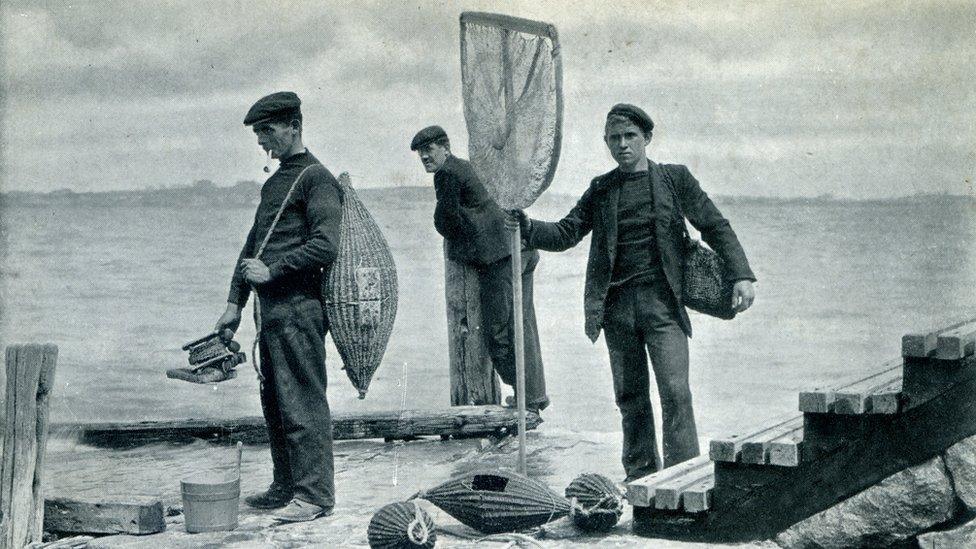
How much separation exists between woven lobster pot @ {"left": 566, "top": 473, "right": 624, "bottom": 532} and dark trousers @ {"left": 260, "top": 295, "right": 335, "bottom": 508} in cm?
143

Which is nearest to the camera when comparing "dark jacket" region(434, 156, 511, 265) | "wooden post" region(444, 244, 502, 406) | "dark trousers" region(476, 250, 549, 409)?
"dark jacket" region(434, 156, 511, 265)

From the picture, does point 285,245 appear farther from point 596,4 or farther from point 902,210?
point 902,210

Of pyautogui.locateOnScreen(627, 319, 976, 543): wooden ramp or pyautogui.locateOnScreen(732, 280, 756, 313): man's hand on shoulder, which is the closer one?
pyautogui.locateOnScreen(627, 319, 976, 543): wooden ramp

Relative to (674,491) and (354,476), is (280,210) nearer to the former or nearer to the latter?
(354,476)

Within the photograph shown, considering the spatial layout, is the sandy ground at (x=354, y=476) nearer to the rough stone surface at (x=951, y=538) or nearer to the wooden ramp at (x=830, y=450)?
the wooden ramp at (x=830, y=450)

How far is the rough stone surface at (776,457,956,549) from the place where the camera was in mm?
5398

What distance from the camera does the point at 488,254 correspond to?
29.8ft

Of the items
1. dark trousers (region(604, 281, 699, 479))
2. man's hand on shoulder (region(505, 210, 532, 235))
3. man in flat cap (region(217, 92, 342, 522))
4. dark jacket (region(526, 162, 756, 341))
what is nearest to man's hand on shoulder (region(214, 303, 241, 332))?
man in flat cap (region(217, 92, 342, 522))

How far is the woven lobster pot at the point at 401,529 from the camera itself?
548cm

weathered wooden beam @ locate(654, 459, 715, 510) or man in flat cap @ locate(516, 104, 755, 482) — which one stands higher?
man in flat cap @ locate(516, 104, 755, 482)

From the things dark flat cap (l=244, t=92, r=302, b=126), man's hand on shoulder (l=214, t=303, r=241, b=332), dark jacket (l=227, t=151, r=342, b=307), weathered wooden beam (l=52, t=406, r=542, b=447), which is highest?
dark flat cap (l=244, t=92, r=302, b=126)

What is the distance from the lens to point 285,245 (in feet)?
21.1

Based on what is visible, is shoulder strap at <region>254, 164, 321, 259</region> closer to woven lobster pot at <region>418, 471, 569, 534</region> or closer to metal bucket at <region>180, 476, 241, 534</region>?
metal bucket at <region>180, 476, 241, 534</region>

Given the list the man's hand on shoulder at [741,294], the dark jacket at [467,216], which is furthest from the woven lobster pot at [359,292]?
the dark jacket at [467,216]
